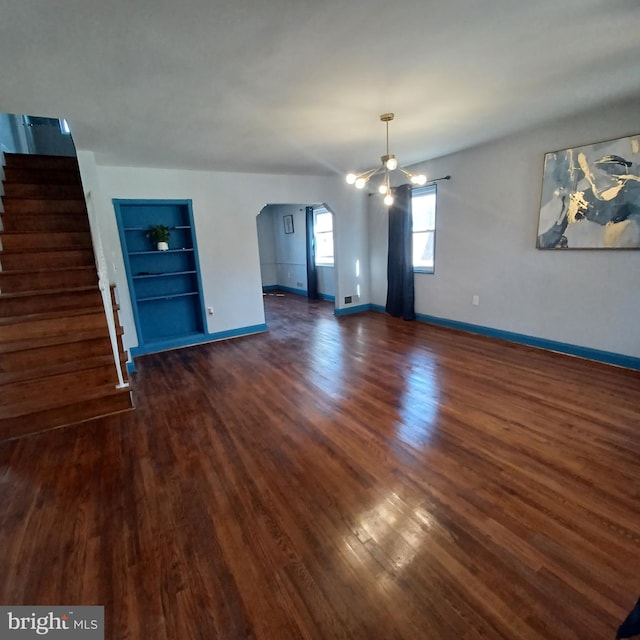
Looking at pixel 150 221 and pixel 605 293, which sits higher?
pixel 150 221

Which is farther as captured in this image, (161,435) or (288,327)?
(288,327)

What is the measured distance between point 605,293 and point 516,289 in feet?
2.95

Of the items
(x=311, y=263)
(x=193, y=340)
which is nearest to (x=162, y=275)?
(x=193, y=340)

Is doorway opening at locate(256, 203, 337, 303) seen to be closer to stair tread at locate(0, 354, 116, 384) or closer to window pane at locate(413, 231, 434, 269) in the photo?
window pane at locate(413, 231, 434, 269)

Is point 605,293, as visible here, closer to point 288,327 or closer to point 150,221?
point 288,327

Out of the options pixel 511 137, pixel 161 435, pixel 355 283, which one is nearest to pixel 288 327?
pixel 355 283

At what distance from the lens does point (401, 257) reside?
18.1 ft

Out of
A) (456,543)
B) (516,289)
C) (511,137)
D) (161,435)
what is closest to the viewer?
(456,543)

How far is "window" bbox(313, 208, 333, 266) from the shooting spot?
7.44 m

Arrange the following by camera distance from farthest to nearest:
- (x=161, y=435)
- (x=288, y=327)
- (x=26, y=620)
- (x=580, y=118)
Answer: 1. (x=288, y=327)
2. (x=580, y=118)
3. (x=161, y=435)
4. (x=26, y=620)

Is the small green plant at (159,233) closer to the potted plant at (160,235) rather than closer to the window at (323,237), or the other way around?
the potted plant at (160,235)

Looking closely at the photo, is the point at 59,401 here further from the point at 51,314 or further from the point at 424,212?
the point at 424,212

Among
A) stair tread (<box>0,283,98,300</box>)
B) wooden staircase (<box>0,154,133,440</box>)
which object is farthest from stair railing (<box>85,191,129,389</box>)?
stair tread (<box>0,283,98,300</box>)

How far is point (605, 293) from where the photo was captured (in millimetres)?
3406
